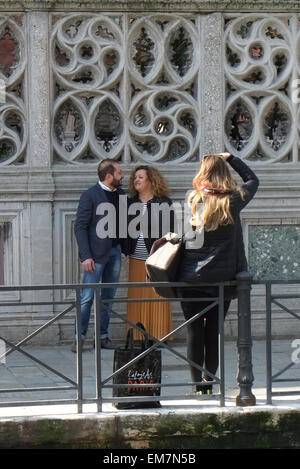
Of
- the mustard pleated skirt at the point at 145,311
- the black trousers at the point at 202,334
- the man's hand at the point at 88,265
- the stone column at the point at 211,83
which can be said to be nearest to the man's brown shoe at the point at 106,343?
the mustard pleated skirt at the point at 145,311

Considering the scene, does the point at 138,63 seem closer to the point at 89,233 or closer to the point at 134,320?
the point at 89,233

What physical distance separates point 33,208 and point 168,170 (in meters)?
1.34

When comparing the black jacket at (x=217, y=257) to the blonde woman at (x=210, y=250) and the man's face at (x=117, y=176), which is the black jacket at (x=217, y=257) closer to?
the blonde woman at (x=210, y=250)

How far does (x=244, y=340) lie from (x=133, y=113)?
3526 mm

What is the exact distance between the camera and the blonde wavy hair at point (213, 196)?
7613 millimetres

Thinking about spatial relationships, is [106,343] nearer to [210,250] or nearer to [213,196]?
[210,250]

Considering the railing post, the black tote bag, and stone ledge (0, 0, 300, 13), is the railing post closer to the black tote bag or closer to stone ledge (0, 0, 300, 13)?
the black tote bag

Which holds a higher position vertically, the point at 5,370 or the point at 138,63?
the point at 138,63

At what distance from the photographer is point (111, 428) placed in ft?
24.0

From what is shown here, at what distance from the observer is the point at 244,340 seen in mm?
7598

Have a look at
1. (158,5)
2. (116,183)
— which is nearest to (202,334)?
(116,183)
